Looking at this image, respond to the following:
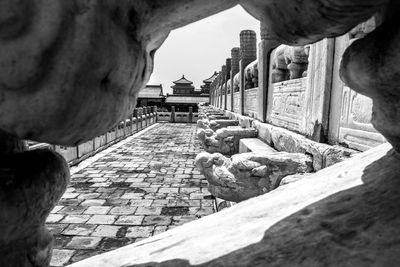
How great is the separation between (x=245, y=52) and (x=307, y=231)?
8623 mm

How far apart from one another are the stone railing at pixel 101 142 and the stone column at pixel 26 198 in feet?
8.69

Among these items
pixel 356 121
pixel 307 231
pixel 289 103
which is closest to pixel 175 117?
pixel 289 103

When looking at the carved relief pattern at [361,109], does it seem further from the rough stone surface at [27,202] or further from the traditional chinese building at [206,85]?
the traditional chinese building at [206,85]

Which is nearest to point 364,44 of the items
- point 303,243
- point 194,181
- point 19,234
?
point 303,243

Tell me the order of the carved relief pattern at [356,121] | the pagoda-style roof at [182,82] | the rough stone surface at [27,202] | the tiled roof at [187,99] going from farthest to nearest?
the pagoda-style roof at [182,82] → the tiled roof at [187,99] → the carved relief pattern at [356,121] → the rough stone surface at [27,202]

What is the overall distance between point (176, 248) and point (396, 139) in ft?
2.73

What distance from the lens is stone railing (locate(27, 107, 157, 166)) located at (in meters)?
7.00

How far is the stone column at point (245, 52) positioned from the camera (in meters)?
8.85

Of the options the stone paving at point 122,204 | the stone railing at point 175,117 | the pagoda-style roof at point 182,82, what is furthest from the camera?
the pagoda-style roof at point 182,82

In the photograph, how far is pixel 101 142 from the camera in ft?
32.8

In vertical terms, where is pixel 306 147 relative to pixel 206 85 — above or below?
below

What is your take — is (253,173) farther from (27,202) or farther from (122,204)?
(122,204)

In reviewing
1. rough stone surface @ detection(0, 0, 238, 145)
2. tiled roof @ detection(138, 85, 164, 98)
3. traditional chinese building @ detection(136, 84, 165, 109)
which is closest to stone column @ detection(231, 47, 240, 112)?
rough stone surface @ detection(0, 0, 238, 145)

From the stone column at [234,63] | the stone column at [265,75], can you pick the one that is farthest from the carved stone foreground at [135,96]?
the stone column at [234,63]
